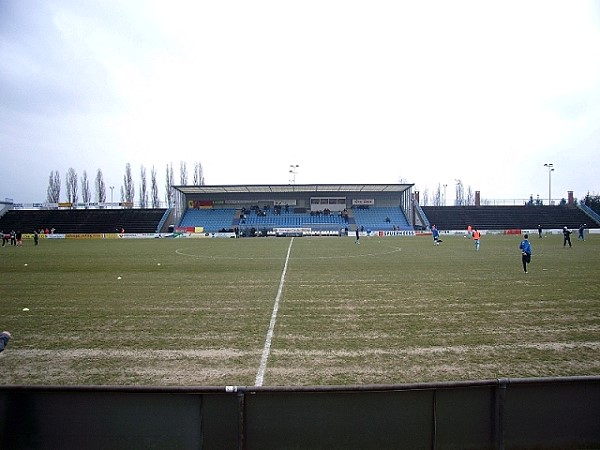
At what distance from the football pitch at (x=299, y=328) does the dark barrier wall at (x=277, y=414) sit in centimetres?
191

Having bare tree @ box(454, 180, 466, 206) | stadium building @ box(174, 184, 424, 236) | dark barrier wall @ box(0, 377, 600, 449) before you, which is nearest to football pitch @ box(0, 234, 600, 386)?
dark barrier wall @ box(0, 377, 600, 449)

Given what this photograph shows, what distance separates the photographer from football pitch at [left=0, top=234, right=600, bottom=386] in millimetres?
5852

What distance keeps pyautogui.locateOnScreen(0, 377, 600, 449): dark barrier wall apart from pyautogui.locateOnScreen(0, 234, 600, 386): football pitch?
6.25 feet

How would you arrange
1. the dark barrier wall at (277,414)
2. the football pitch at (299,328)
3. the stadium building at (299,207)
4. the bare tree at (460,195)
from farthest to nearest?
the bare tree at (460,195) < the stadium building at (299,207) < the football pitch at (299,328) < the dark barrier wall at (277,414)

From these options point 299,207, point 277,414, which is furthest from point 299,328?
point 299,207

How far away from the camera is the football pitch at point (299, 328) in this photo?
5852 millimetres

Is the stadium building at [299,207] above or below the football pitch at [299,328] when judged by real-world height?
above

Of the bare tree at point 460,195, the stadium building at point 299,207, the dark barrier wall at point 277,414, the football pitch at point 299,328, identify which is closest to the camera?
the dark barrier wall at point 277,414

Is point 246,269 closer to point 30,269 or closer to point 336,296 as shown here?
point 336,296

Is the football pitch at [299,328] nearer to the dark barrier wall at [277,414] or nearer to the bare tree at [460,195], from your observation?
the dark barrier wall at [277,414]

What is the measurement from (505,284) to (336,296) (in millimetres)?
6139

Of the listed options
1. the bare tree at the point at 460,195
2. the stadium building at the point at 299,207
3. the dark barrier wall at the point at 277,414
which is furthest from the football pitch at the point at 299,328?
the bare tree at the point at 460,195

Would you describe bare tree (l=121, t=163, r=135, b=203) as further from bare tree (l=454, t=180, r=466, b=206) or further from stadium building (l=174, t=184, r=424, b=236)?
bare tree (l=454, t=180, r=466, b=206)

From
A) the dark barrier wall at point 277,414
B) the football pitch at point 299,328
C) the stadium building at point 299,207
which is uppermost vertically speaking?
the stadium building at point 299,207
